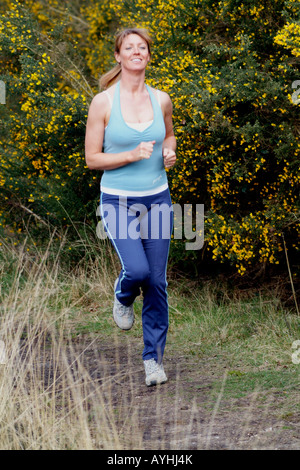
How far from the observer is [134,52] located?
386 cm

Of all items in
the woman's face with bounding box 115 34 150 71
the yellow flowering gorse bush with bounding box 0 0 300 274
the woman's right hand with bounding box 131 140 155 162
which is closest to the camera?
the woman's right hand with bounding box 131 140 155 162

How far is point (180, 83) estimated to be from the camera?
625 cm

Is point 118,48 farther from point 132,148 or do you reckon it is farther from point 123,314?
point 123,314

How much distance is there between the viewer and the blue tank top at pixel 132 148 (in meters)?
3.79

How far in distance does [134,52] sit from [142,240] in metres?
0.99

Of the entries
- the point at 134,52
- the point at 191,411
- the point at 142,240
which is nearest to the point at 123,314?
the point at 142,240

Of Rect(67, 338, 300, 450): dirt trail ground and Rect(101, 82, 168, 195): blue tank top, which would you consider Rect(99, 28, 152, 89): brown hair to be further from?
Rect(67, 338, 300, 450): dirt trail ground

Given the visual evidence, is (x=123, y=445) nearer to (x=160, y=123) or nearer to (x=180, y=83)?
(x=160, y=123)

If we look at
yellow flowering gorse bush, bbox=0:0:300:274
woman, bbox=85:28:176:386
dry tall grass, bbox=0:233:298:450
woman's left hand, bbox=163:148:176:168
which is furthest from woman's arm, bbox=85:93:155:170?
yellow flowering gorse bush, bbox=0:0:300:274

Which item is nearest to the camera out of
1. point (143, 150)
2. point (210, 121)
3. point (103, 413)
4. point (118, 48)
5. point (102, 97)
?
point (103, 413)

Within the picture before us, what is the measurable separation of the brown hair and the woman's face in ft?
0.07

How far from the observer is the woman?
3809mm

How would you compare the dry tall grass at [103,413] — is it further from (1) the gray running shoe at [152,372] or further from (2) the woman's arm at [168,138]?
(2) the woman's arm at [168,138]

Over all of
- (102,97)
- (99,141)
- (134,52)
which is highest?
(134,52)
